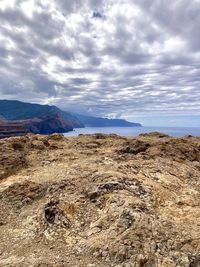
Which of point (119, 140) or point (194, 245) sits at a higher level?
point (119, 140)

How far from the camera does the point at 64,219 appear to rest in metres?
Answer: 17.7

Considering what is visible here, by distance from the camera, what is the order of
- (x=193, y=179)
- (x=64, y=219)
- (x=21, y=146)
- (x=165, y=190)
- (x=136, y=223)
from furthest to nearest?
(x=21, y=146) < (x=193, y=179) < (x=165, y=190) < (x=64, y=219) < (x=136, y=223)

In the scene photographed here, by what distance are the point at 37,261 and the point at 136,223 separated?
5.27 m

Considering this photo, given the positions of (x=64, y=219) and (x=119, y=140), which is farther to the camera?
(x=119, y=140)

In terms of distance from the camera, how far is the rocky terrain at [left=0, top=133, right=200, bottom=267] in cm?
1492

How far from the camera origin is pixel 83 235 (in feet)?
54.4

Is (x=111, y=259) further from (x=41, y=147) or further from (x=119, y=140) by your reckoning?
(x=119, y=140)

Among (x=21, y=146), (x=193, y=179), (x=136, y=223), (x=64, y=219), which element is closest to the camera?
(x=136, y=223)

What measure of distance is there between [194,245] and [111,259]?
4046 millimetres

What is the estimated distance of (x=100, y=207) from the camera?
1852 centimetres

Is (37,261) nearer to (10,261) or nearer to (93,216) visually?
(10,261)

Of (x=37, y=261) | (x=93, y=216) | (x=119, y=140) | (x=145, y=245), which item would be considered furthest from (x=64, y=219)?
(x=119, y=140)

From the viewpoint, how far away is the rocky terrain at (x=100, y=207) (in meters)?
14.9

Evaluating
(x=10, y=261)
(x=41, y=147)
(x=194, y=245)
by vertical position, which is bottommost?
(x=10, y=261)
